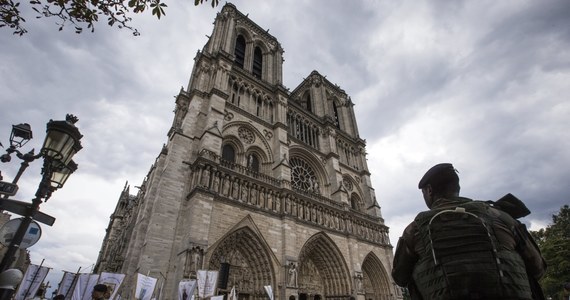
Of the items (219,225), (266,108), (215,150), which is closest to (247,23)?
(266,108)

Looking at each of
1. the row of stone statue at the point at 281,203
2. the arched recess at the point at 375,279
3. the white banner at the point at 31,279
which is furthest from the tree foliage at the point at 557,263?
the white banner at the point at 31,279

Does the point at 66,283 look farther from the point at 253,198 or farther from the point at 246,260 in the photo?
the point at 253,198

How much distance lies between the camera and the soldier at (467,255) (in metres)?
1.43

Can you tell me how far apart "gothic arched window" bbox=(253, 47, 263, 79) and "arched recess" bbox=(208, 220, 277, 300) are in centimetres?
1421

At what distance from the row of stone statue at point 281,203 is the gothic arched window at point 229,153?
7.03ft

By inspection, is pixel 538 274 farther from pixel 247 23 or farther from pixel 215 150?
pixel 247 23

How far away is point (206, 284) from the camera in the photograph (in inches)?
351

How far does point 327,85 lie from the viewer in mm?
28969

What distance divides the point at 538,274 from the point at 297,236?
1372 cm

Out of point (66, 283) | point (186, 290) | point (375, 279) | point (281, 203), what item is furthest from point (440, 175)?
point (375, 279)

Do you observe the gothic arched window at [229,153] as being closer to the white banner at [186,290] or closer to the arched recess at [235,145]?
the arched recess at [235,145]

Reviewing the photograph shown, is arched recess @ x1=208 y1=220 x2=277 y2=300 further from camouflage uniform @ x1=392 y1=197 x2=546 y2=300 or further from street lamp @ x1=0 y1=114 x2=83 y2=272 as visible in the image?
camouflage uniform @ x1=392 y1=197 x2=546 y2=300

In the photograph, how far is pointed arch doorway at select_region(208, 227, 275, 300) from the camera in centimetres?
1215

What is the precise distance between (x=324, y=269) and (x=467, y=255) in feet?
52.8
